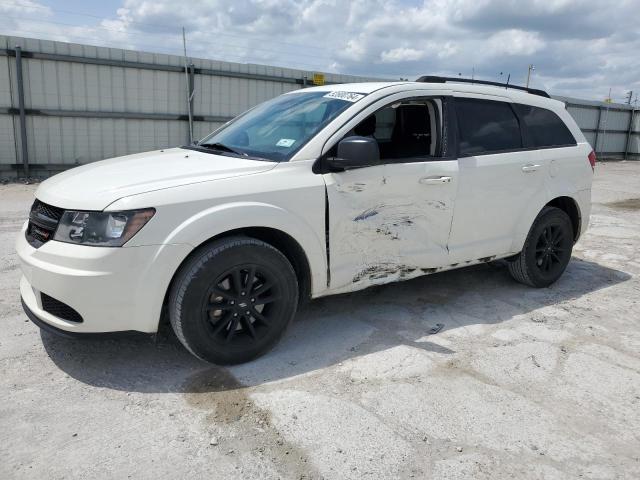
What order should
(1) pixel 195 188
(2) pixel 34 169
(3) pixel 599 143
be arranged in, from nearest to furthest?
(1) pixel 195 188, (2) pixel 34 169, (3) pixel 599 143

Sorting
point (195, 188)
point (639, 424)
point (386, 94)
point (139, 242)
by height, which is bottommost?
point (639, 424)

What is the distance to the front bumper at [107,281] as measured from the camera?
9.34 ft

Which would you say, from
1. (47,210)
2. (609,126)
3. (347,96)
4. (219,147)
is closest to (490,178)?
(347,96)

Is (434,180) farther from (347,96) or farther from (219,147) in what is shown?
(219,147)

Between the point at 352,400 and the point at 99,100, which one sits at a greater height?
the point at 99,100

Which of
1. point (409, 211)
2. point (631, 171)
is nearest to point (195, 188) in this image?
point (409, 211)

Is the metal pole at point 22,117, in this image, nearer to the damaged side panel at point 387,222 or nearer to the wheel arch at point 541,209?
the damaged side panel at point 387,222

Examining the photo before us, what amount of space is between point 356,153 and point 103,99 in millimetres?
10231

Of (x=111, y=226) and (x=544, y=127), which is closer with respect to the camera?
(x=111, y=226)

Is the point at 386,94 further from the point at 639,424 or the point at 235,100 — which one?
the point at 235,100

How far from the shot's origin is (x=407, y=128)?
4.47 m

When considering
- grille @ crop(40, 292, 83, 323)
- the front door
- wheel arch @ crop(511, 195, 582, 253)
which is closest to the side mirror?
the front door

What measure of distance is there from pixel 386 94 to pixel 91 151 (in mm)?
9913

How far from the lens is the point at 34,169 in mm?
11523
